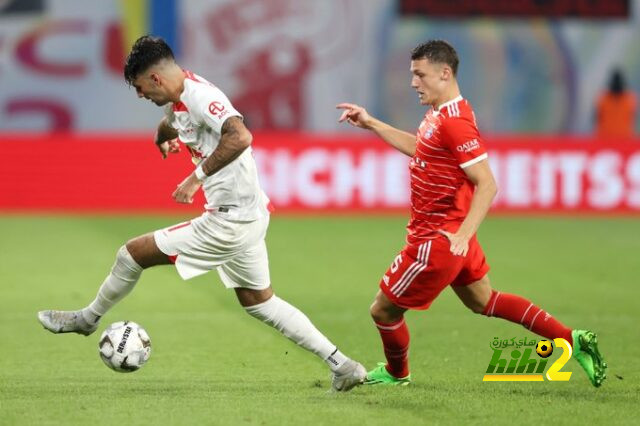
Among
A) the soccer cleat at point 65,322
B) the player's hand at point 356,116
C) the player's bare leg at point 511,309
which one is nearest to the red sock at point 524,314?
the player's bare leg at point 511,309

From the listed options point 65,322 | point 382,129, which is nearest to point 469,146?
point 382,129

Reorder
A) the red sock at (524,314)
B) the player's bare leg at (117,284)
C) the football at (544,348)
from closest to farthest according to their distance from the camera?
the player's bare leg at (117,284)
the red sock at (524,314)
the football at (544,348)

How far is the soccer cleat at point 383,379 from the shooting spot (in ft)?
24.3

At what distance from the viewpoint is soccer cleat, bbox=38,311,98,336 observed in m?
7.36

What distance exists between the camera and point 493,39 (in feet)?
90.2

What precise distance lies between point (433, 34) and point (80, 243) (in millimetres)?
13726

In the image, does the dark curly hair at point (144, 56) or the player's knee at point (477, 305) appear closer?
the dark curly hair at point (144, 56)

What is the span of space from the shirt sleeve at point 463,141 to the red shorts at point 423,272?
1.62 ft

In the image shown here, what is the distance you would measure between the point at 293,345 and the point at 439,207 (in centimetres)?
210

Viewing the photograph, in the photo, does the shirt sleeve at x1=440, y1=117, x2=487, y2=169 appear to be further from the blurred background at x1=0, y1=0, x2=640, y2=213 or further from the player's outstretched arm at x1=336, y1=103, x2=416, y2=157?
the blurred background at x1=0, y1=0, x2=640, y2=213

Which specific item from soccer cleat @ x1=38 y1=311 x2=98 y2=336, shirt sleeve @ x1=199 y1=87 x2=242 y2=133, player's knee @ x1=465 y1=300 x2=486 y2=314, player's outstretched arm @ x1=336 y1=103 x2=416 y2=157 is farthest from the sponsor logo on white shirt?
player's knee @ x1=465 y1=300 x2=486 y2=314

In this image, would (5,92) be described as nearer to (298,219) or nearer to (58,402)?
(298,219)

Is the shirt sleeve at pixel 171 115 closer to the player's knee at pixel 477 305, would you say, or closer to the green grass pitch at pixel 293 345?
the green grass pitch at pixel 293 345

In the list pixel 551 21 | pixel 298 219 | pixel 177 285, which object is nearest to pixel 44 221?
pixel 298 219
